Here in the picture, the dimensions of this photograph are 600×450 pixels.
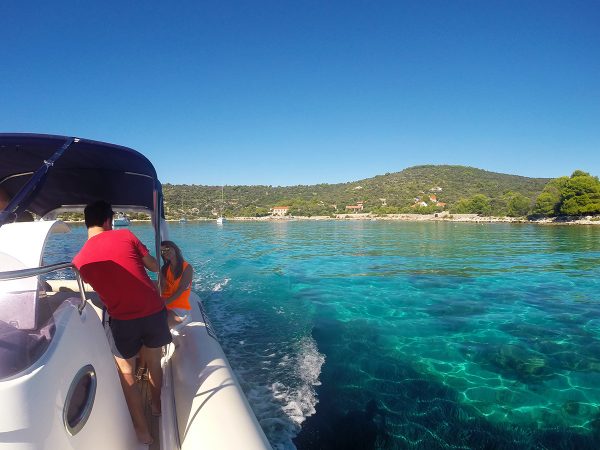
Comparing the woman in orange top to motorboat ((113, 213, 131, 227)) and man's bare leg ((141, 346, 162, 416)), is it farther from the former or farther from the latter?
man's bare leg ((141, 346, 162, 416))

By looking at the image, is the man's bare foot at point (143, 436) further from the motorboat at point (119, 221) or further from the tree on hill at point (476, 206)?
the tree on hill at point (476, 206)

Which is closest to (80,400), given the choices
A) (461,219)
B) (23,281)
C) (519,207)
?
(23,281)

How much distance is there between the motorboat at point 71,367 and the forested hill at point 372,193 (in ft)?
295

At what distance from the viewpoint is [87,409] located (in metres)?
1.82

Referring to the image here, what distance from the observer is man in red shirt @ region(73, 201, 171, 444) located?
2.49 metres

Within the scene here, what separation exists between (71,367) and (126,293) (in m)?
0.95

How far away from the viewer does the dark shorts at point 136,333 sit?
8.63ft

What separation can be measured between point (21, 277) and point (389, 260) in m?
17.0

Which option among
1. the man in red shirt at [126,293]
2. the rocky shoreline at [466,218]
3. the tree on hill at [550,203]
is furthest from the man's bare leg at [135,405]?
the tree on hill at [550,203]

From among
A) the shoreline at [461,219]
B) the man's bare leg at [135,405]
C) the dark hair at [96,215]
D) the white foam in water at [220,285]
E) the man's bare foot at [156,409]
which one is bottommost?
the white foam in water at [220,285]

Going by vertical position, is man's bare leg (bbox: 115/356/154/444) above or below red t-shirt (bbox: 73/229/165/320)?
below

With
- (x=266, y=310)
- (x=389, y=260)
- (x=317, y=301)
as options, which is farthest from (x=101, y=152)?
(x=389, y=260)

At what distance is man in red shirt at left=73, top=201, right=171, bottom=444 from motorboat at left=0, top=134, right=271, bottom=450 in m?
0.15

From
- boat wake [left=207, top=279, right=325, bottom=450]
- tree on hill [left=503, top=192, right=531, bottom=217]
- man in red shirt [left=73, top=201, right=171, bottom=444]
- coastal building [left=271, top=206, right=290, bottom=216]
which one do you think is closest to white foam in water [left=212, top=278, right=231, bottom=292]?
boat wake [left=207, top=279, right=325, bottom=450]
